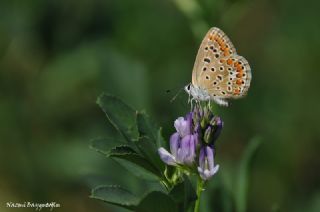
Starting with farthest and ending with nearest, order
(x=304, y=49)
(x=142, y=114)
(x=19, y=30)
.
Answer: (x=304, y=49)
(x=19, y=30)
(x=142, y=114)

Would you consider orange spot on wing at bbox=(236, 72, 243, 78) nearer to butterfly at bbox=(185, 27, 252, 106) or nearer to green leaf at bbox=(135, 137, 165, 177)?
butterfly at bbox=(185, 27, 252, 106)

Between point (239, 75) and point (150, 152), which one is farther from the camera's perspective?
point (239, 75)

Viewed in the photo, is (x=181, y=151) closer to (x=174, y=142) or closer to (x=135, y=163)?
(x=174, y=142)

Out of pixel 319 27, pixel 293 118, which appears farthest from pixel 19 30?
pixel 319 27

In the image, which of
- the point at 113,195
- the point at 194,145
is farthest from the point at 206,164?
the point at 113,195

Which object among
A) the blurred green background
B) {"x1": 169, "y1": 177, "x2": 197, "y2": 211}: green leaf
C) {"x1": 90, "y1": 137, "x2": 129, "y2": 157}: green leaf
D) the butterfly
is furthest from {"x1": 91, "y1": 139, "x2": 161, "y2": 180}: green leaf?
the blurred green background

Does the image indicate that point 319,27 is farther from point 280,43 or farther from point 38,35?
point 38,35
